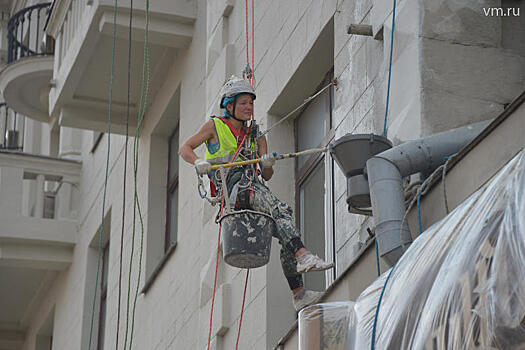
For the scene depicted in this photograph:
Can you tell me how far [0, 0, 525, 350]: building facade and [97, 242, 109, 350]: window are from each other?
0.04 metres

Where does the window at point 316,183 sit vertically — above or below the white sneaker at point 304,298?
above

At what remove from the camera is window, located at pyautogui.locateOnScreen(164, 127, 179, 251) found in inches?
707

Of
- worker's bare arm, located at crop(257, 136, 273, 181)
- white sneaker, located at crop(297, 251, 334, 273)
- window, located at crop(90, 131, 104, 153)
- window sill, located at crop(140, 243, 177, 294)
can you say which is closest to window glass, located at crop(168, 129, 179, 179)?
window sill, located at crop(140, 243, 177, 294)

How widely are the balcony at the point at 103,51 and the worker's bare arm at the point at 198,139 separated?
21.5 feet

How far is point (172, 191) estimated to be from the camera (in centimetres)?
1827

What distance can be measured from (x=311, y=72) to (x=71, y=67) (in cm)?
635

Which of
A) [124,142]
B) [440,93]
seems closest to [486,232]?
[440,93]

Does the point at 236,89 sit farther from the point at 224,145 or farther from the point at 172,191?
the point at 172,191

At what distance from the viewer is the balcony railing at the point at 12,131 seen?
28219mm

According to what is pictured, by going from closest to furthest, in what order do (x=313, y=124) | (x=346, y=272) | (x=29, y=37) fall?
(x=346, y=272) → (x=313, y=124) → (x=29, y=37)

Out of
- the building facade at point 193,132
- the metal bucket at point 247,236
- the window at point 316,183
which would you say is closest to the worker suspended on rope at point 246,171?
the metal bucket at point 247,236

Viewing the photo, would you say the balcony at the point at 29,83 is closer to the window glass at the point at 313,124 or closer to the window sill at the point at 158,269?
the window sill at the point at 158,269

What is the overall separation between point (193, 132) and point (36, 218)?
6490mm

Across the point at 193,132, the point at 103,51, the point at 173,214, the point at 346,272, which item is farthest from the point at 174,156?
the point at 346,272
